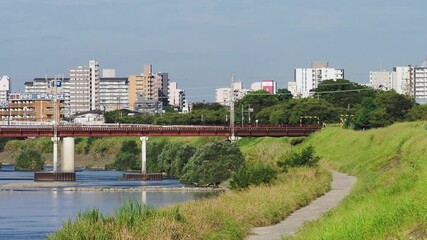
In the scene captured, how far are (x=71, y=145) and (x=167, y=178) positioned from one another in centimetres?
1529

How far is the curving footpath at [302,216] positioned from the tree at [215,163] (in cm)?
4118

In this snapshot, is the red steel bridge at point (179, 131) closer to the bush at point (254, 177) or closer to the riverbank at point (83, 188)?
the riverbank at point (83, 188)

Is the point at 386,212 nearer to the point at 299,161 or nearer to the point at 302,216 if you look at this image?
the point at 302,216

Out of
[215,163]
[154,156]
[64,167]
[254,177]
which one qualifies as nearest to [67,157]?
[64,167]

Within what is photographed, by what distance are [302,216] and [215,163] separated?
63.8 m

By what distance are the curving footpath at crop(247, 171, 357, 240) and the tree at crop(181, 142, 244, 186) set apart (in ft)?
135

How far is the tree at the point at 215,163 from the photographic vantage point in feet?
336

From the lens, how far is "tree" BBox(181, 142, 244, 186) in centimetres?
10251

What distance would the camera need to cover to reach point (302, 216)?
40.7 metres

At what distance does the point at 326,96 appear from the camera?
193625 millimetres

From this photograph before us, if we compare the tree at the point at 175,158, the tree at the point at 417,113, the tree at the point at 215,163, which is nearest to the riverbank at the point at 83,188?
the tree at the point at 215,163

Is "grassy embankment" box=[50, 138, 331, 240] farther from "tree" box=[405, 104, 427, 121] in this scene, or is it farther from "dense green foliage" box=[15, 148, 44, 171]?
"dense green foliage" box=[15, 148, 44, 171]

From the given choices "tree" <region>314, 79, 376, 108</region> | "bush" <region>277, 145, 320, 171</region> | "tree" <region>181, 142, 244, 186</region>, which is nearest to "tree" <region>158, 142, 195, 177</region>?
"tree" <region>181, 142, 244, 186</region>

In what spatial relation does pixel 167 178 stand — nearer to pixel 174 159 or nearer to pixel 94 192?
pixel 174 159
